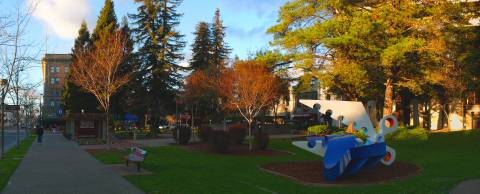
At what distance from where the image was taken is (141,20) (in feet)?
179

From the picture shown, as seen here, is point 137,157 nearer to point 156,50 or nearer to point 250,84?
point 250,84

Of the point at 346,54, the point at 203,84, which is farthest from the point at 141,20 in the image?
the point at 346,54

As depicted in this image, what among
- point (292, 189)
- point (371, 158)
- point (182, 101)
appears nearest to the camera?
point (292, 189)

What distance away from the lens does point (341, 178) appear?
1541cm

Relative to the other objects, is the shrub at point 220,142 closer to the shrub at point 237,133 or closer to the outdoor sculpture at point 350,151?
the shrub at point 237,133

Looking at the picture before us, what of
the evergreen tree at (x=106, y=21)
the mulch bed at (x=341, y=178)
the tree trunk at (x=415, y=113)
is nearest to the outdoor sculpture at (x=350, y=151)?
the mulch bed at (x=341, y=178)

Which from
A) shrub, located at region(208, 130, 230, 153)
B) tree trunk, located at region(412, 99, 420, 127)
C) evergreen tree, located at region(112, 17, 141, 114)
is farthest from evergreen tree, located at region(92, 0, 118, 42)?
tree trunk, located at region(412, 99, 420, 127)

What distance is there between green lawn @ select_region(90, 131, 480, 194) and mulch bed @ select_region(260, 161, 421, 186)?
50 centimetres

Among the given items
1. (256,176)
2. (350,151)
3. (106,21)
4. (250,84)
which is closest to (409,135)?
(250,84)

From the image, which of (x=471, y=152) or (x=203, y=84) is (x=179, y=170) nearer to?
(x=471, y=152)

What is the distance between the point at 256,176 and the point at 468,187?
6.16 metres

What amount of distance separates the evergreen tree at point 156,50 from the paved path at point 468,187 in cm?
4330

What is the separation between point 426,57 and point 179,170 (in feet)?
65.7

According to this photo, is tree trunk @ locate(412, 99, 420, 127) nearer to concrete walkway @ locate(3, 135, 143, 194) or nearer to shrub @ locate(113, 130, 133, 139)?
shrub @ locate(113, 130, 133, 139)
